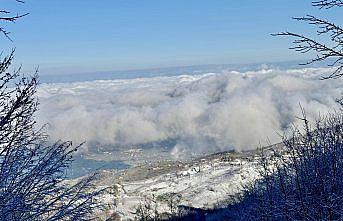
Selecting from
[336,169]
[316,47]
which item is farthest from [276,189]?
[316,47]

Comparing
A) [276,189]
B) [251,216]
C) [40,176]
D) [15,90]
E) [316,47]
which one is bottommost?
[251,216]

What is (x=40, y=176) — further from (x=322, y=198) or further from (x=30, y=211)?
(x=322, y=198)

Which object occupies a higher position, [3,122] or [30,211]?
[3,122]

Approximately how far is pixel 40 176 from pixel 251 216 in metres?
14.8

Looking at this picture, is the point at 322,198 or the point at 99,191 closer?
the point at 99,191

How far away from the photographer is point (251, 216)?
75.1ft

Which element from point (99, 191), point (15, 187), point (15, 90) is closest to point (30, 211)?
point (15, 187)

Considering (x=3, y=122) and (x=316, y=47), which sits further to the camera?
(x=3, y=122)

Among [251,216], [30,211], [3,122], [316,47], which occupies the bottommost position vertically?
[251,216]

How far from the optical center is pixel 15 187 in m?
9.81

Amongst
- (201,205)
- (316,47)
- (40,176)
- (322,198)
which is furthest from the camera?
(201,205)

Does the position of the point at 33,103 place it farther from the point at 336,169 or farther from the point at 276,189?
the point at 276,189

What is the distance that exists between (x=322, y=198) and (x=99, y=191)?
24.2 feet

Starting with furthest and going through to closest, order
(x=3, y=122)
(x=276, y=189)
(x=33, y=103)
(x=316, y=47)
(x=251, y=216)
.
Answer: (x=251, y=216), (x=276, y=189), (x=33, y=103), (x=3, y=122), (x=316, y=47)
